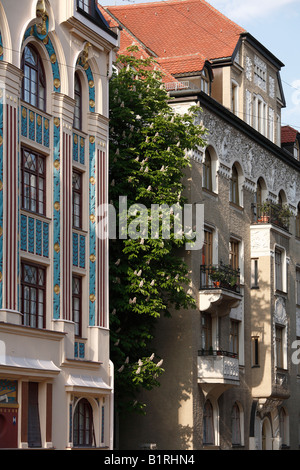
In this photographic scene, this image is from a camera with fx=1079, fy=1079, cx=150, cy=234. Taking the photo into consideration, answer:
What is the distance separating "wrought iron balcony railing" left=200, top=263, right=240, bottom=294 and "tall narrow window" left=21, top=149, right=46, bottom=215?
456 inches

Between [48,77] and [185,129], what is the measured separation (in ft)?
27.6

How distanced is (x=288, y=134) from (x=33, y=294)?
28150 mm

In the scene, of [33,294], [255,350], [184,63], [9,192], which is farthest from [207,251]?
[9,192]

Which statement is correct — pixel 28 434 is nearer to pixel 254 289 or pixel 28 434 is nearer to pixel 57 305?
pixel 57 305

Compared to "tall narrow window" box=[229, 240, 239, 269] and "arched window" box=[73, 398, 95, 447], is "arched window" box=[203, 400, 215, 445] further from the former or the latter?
"arched window" box=[73, 398, 95, 447]

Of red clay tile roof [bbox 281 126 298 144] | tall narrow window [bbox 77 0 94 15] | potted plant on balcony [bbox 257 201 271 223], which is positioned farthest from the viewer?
red clay tile roof [bbox 281 126 298 144]

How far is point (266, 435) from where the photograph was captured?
4759 centimetres

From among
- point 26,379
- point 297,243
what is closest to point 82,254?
point 26,379

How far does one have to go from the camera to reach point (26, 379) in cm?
2939

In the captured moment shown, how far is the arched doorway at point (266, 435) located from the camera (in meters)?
47.3

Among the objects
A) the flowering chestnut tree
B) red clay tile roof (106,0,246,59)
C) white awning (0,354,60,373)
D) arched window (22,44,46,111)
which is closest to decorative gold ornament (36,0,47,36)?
arched window (22,44,46,111)

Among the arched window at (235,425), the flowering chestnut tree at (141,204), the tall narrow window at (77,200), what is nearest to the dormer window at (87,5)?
the flowering chestnut tree at (141,204)

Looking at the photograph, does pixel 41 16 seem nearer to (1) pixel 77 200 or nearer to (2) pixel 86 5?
(2) pixel 86 5

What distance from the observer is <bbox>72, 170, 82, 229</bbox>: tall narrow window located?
110 feet
